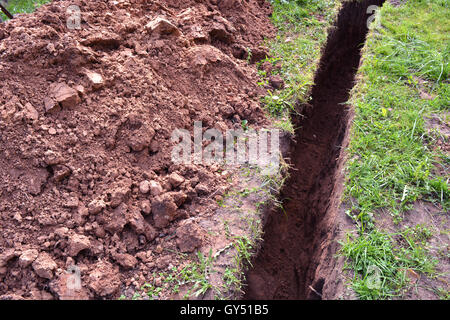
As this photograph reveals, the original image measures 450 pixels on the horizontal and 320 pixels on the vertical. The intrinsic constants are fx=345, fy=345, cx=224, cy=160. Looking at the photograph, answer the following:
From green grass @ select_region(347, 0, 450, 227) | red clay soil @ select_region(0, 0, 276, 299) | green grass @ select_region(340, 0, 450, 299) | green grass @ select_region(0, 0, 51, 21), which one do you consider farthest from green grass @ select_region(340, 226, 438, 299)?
green grass @ select_region(0, 0, 51, 21)

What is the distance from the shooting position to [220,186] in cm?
296

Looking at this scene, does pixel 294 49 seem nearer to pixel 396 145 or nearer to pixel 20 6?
pixel 396 145

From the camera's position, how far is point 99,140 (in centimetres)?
277

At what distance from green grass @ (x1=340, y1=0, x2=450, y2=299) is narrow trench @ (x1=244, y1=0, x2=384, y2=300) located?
23cm

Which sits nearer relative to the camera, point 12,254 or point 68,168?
point 12,254

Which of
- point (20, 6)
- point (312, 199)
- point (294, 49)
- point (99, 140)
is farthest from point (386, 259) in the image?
point (20, 6)

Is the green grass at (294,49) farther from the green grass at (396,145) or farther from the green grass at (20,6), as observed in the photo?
the green grass at (20,6)

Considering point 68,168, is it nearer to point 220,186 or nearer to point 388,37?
point 220,186

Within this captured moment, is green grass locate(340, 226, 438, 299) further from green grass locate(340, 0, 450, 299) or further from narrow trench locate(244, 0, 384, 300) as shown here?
narrow trench locate(244, 0, 384, 300)

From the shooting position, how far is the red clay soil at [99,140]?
2398 mm
